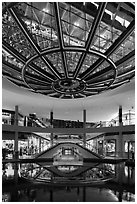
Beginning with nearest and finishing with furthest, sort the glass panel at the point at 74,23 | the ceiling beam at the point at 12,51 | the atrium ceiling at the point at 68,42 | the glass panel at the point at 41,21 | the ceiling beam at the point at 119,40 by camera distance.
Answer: the ceiling beam at the point at 119,40 < the atrium ceiling at the point at 68,42 < the ceiling beam at the point at 12,51 < the glass panel at the point at 74,23 < the glass panel at the point at 41,21

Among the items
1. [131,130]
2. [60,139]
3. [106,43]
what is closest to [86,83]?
[106,43]

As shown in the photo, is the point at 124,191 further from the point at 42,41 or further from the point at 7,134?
the point at 7,134

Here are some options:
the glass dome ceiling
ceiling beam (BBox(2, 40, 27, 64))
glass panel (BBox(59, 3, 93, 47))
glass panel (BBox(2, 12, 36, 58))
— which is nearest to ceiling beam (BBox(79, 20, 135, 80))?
the glass dome ceiling

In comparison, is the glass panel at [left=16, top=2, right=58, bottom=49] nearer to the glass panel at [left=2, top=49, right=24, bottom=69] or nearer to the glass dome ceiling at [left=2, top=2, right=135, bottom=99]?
the glass dome ceiling at [left=2, top=2, right=135, bottom=99]

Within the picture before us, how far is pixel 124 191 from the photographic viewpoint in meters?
8.25

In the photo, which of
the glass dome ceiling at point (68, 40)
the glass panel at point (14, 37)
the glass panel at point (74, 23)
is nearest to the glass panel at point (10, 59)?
the glass dome ceiling at point (68, 40)

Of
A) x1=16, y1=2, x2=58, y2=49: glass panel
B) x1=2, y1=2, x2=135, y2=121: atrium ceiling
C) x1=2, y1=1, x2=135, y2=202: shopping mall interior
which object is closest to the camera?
x1=2, y1=1, x2=135, y2=202: shopping mall interior

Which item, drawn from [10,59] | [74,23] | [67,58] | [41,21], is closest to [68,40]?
[67,58]

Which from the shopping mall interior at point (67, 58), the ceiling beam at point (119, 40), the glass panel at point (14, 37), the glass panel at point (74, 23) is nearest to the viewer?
the shopping mall interior at point (67, 58)

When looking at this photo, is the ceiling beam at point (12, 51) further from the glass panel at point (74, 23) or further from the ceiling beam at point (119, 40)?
the ceiling beam at point (119, 40)

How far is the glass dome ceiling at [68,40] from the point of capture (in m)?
9.01

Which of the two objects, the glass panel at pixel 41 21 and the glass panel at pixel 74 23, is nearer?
the glass panel at pixel 74 23

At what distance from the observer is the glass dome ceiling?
9.01 m

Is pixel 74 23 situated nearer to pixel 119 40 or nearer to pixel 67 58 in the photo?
pixel 67 58
